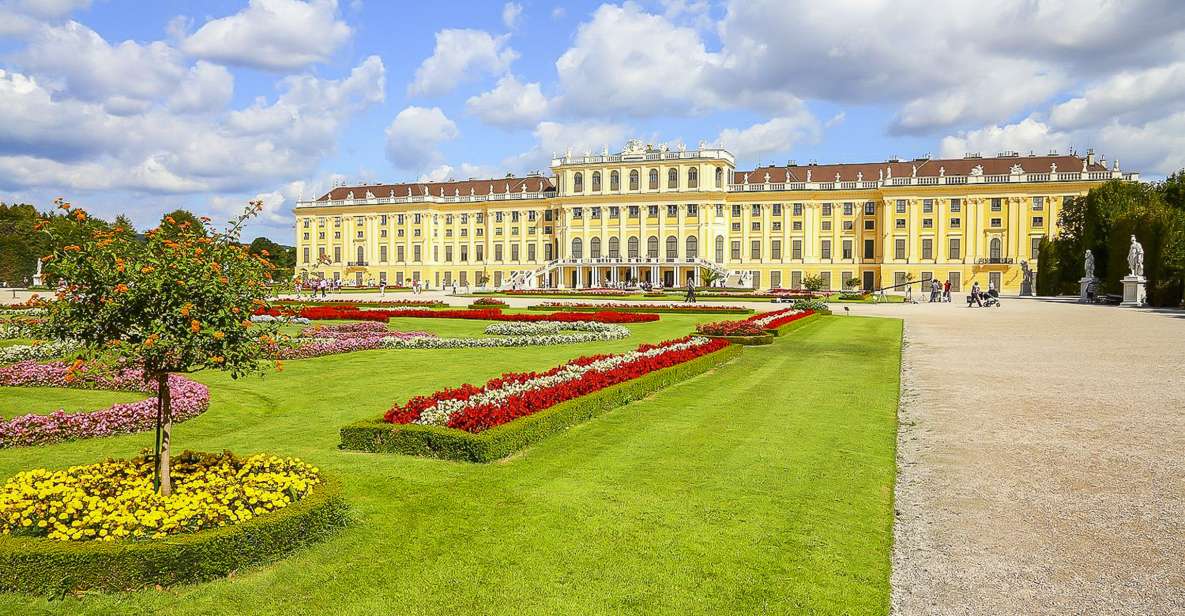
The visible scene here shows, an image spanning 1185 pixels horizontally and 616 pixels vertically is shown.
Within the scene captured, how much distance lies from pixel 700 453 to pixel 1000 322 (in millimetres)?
23397

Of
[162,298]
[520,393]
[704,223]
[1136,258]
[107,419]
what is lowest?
[107,419]

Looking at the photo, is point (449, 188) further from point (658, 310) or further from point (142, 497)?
point (142, 497)

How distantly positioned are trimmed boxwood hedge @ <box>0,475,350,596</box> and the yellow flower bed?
0.53ft

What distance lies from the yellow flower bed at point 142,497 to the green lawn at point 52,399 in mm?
4933

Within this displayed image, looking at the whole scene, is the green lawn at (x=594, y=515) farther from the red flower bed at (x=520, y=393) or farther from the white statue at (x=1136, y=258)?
the white statue at (x=1136, y=258)

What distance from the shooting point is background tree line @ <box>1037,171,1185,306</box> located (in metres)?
40.3

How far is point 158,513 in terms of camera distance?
17.4 ft

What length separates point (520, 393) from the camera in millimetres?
10148

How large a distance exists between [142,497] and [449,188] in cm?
9228

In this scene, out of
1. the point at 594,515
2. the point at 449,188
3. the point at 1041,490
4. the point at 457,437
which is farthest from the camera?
the point at 449,188

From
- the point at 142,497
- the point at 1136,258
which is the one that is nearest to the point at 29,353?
the point at 142,497

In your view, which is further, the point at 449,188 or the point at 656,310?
the point at 449,188

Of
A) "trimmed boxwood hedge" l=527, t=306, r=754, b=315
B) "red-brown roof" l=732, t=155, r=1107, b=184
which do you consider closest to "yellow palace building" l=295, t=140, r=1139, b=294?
"red-brown roof" l=732, t=155, r=1107, b=184

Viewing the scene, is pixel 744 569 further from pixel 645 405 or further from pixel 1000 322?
pixel 1000 322
